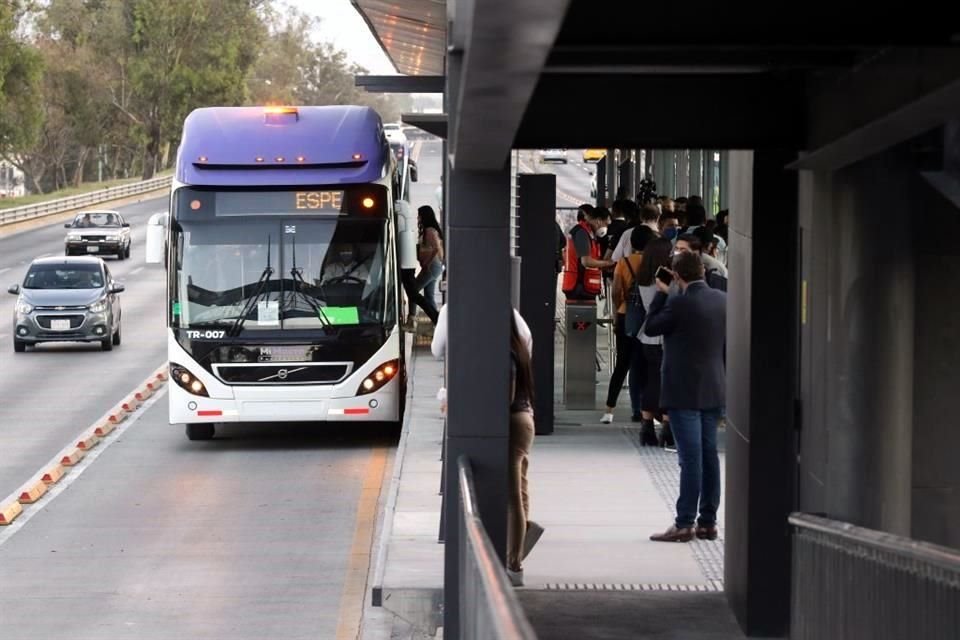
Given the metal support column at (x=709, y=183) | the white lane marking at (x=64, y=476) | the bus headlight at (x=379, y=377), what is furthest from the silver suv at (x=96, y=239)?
the bus headlight at (x=379, y=377)

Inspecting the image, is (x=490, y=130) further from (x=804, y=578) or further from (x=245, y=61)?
(x=245, y=61)

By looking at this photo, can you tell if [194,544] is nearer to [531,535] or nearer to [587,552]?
[587,552]

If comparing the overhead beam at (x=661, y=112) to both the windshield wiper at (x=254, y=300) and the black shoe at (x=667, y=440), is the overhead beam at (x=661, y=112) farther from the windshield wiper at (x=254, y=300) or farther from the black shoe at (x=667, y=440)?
the windshield wiper at (x=254, y=300)

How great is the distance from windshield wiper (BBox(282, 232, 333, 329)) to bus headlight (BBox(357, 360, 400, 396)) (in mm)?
686

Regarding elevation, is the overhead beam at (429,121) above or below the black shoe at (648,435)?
above

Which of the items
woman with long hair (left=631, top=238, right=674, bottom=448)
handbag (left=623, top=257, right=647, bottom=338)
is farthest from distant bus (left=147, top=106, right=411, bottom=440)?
handbag (left=623, top=257, right=647, bottom=338)

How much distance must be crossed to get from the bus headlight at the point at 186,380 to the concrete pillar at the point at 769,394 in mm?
10164

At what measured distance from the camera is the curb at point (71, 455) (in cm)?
1499

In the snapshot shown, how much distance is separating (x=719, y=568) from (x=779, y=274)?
97.1 inches

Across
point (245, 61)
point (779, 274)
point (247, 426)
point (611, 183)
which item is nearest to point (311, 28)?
point (245, 61)

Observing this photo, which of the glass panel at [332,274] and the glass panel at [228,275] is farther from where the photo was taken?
the glass panel at [332,274]

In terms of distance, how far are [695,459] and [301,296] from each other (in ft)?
26.4

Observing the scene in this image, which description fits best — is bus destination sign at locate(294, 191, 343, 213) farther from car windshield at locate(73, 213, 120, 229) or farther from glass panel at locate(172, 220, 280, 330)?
car windshield at locate(73, 213, 120, 229)

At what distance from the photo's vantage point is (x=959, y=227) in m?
8.20
